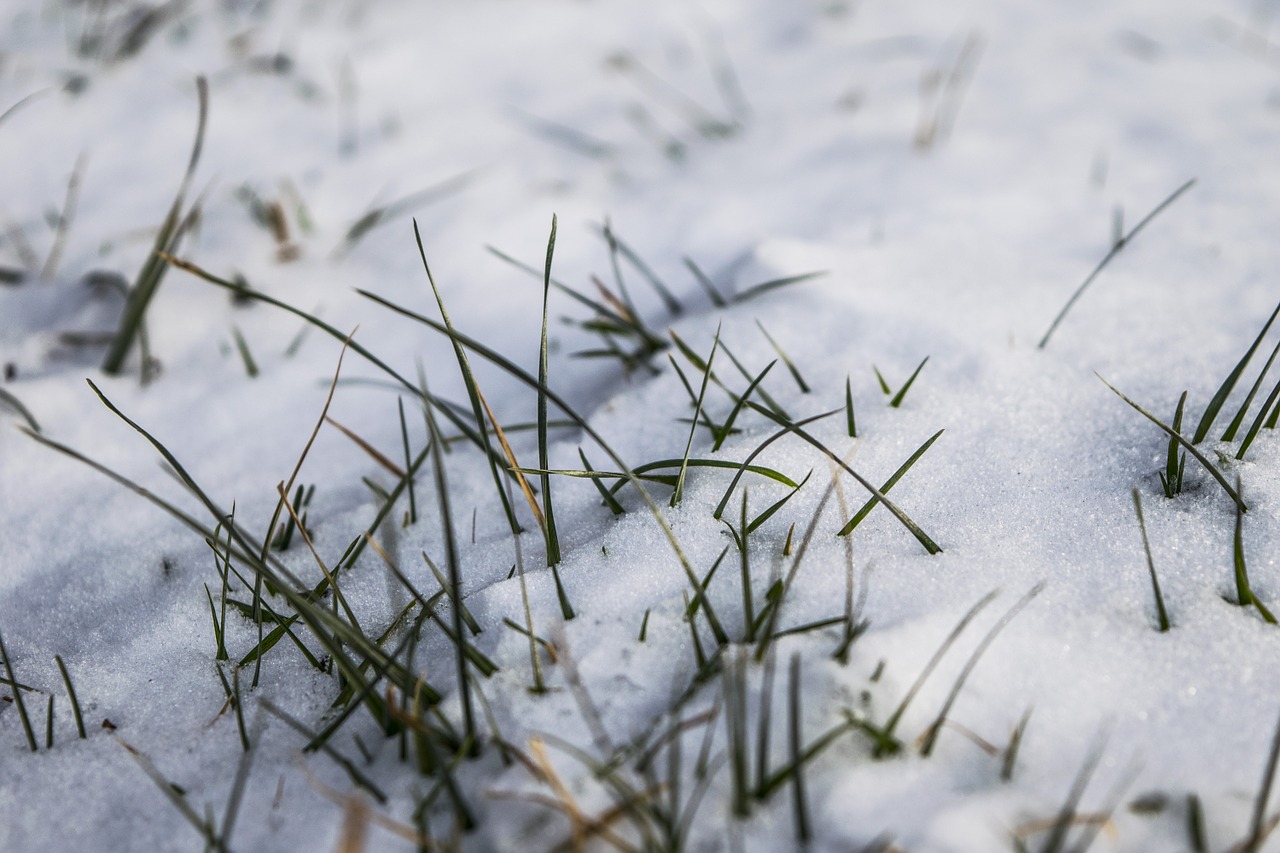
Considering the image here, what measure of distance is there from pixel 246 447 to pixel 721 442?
2.44ft

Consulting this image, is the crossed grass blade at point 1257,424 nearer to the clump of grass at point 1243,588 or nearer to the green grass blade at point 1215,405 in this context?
the green grass blade at point 1215,405

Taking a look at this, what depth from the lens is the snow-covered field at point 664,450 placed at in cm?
76

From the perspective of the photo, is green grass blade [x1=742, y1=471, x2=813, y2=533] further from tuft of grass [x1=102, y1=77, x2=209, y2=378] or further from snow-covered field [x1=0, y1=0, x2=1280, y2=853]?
tuft of grass [x1=102, y1=77, x2=209, y2=378]

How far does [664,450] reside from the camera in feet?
3.79

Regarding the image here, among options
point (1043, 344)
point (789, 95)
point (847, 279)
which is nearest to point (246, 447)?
point (847, 279)

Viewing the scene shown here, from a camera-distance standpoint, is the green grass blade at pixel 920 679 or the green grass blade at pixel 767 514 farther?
the green grass blade at pixel 767 514

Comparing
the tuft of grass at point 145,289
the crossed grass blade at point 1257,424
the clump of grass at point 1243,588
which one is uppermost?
the tuft of grass at point 145,289

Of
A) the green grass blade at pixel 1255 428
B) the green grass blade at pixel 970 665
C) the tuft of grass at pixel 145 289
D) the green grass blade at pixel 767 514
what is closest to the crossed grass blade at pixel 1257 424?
the green grass blade at pixel 1255 428

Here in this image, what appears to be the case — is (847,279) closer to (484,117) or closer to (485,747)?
(485,747)

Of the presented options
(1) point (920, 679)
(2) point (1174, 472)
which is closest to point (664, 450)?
(1) point (920, 679)

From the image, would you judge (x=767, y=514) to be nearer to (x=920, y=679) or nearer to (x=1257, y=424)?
(x=920, y=679)

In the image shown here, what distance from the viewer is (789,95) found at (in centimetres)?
220

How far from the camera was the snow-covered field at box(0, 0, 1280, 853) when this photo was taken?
2.48ft

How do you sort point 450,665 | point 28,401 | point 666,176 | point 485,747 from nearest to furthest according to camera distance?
point 485,747
point 450,665
point 28,401
point 666,176
